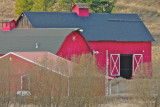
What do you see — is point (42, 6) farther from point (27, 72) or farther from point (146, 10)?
point (27, 72)

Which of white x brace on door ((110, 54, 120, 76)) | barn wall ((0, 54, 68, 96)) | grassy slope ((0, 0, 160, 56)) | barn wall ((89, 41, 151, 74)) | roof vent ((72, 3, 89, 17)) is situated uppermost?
grassy slope ((0, 0, 160, 56))

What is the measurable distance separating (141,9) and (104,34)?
1560 inches

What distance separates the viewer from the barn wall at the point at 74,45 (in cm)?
5323

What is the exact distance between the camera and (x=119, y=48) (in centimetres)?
5825

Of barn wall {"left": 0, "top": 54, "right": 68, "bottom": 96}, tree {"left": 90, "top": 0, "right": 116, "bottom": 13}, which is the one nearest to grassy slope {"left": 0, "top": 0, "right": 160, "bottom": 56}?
tree {"left": 90, "top": 0, "right": 116, "bottom": 13}

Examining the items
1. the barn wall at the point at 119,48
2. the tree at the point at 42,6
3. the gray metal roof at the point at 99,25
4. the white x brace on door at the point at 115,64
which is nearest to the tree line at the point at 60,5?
the tree at the point at 42,6

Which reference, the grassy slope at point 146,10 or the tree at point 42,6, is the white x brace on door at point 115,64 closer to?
the tree at point 42,6

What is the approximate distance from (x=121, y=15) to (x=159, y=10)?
35534 millimetres

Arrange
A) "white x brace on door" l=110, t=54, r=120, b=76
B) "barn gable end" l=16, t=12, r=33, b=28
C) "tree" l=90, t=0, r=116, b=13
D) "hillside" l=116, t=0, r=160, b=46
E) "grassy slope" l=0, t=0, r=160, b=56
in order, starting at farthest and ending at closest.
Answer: "grassy slope" l=0, t=0, r=160, b=56 < "hillside" l=116, t=0, r=160, b=46 < "tree" l=90, t=0, r=116, b=13 < "barn gable end" l=16, t=12, r=33, b=28 < "white x brace on door" l=110, t=54, r=120, b=76

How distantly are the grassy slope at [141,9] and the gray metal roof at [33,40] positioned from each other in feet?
109

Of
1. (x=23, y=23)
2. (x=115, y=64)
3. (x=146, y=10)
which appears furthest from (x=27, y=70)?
(x=146, y=10)

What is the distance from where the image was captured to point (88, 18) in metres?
60.6

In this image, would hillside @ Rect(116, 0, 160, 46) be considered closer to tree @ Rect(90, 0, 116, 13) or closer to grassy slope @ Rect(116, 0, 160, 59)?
grassy slope @ Rect(116, 0, 160, 59)

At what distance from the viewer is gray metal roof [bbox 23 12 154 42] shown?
191 ft
